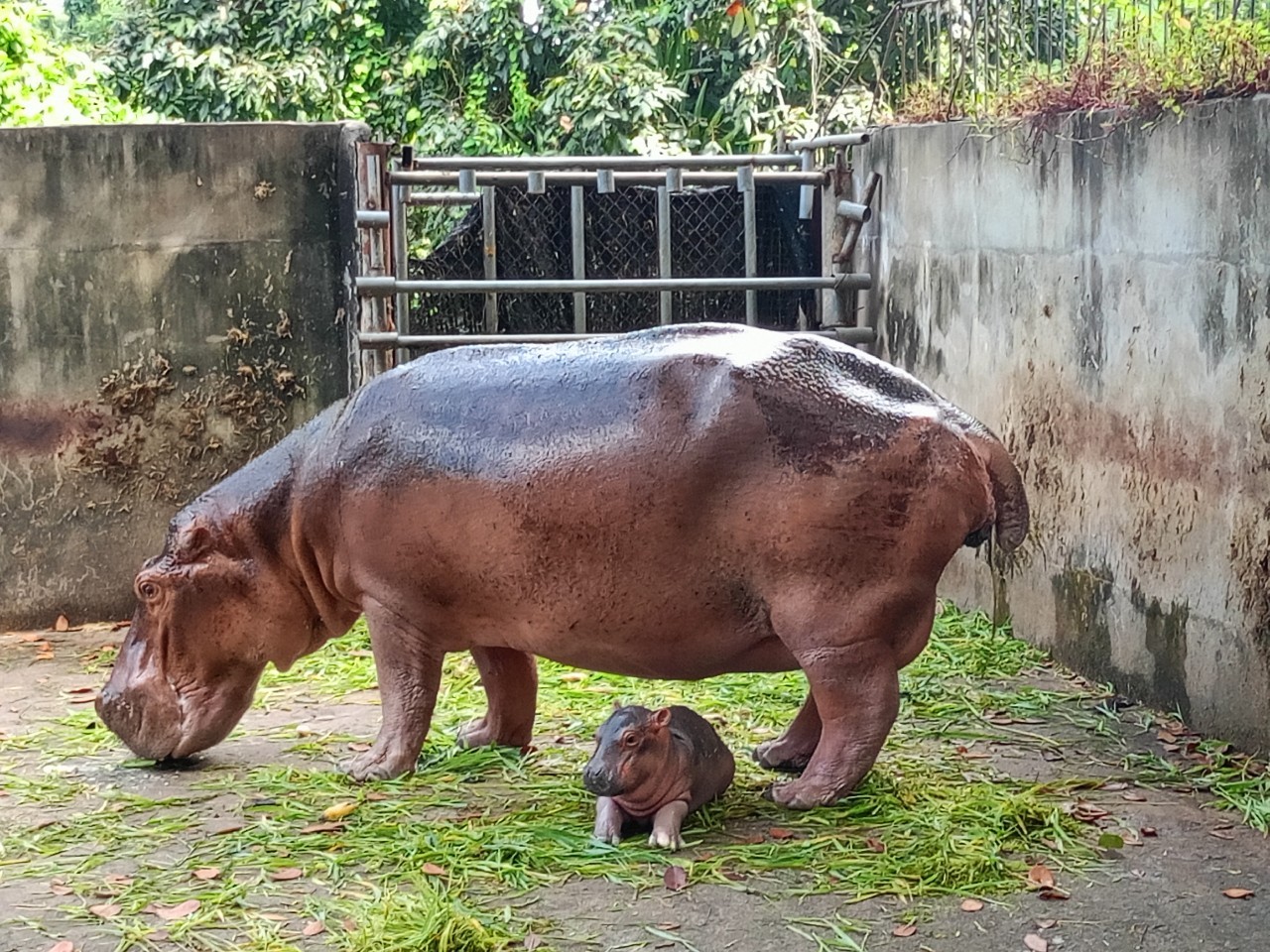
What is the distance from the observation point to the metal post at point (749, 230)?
8.05m

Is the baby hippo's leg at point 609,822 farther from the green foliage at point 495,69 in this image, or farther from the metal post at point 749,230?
the green foliage at point 495,69

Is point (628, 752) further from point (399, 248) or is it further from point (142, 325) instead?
point (142, 325)

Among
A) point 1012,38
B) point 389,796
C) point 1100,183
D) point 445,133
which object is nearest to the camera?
point 389,796

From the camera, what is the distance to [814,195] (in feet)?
27.3

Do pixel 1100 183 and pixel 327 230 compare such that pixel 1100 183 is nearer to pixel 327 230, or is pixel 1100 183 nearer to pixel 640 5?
pixel 327 230

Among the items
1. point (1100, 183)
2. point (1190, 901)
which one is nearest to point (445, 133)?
point (1100, 183)

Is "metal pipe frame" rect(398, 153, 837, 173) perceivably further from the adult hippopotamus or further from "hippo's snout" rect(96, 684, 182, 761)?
"hippo's snout" rect(96, 684, 182, 761)

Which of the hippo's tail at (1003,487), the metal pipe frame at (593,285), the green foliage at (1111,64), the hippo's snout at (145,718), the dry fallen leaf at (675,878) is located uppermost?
the green foliage at (1111,64)

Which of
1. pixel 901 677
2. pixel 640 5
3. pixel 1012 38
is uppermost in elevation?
pixel 640 5

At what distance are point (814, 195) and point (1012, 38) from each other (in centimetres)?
125

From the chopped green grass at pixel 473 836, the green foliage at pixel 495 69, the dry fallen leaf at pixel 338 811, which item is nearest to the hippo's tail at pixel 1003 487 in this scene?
the chopped green grass at pixel 473 836

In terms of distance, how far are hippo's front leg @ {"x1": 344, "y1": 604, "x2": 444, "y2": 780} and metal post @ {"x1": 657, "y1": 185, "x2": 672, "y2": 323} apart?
3156 millimetres

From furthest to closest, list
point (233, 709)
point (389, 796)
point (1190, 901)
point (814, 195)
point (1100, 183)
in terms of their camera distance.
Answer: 1. point (814, 195)
2. point (1100, 183)
3. point (233, 709)
4. point (389, 796)
5. point (1190, 901)

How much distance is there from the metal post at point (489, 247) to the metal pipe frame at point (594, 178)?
0.09 m
